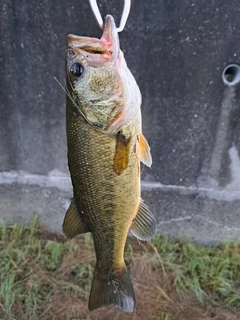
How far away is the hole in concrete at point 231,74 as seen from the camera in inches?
93.7

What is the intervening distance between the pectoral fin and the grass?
1.52 meters

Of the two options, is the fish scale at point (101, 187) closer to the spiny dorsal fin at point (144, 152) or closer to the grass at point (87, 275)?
the spiny dorsal fin at point (144, 152)

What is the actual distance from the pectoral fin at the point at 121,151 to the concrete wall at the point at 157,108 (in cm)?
111

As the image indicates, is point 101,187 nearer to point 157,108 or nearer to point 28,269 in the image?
point 157,108

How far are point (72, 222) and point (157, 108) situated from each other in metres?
1.18

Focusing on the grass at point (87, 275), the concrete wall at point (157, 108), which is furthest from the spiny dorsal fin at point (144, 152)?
the grass at point (87, 275)

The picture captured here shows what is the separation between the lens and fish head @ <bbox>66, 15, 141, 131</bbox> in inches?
51.4

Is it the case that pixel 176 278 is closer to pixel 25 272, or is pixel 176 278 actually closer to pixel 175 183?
pixel 175 183

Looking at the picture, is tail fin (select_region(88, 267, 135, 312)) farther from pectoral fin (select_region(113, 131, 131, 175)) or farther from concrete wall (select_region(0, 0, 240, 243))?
concrete wall (select_region(0, 0, 240, 243))

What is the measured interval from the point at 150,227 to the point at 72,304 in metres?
1.26

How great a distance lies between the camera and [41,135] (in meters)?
2.70

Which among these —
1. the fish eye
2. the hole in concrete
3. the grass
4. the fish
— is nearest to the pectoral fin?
the fish

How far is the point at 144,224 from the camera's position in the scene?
167cm

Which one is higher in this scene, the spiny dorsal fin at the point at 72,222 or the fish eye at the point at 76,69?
the fish eye at the point at 76,69
